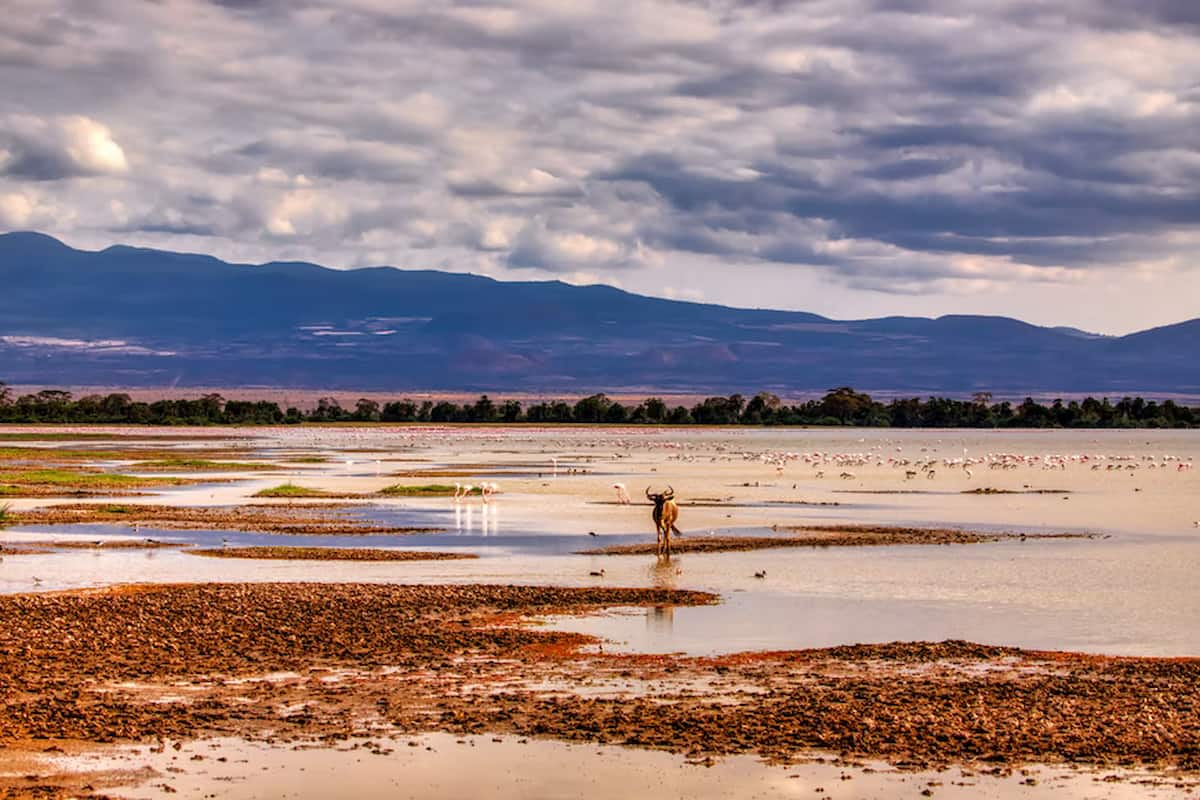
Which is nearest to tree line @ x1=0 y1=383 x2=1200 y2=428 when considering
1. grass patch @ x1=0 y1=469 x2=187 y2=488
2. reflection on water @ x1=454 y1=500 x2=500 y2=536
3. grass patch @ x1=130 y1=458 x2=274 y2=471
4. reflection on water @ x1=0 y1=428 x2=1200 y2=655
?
grass patch @ x1=130 y1=458 x2=274 y2=471

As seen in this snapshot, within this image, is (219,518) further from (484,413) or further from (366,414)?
(366,414)

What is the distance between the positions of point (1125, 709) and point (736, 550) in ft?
59.1

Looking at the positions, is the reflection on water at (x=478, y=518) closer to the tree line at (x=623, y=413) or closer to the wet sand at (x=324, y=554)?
the wet sand at (x=324, y=554)

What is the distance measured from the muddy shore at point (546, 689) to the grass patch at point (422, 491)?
95.5 ft

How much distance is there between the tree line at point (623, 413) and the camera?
488 feet

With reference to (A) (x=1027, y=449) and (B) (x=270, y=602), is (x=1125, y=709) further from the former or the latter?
(A) (x=1027, y=449)

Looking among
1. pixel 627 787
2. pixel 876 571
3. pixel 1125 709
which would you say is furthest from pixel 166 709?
pixel 876 571

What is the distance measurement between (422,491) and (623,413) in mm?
121424

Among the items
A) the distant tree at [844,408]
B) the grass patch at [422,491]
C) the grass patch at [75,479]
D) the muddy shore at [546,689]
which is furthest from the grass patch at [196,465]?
the distant tree at [844,408]

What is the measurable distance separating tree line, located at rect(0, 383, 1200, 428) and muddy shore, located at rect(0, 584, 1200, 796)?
12674cm

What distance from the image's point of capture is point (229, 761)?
14.1 metres

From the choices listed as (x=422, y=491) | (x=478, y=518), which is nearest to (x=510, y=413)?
(x=422, y=491)

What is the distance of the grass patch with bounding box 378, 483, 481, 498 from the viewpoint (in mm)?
52250

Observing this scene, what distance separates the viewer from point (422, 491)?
5362 cm
